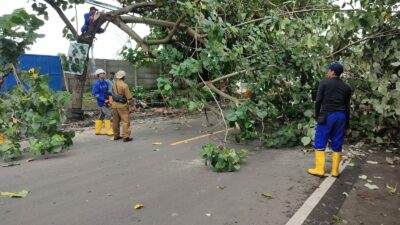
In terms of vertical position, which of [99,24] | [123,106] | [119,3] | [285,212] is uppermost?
[119,3]

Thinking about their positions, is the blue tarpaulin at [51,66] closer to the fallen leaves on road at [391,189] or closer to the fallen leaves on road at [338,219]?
the fallen leaves on road at [391,189]

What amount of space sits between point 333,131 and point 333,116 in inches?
10.8

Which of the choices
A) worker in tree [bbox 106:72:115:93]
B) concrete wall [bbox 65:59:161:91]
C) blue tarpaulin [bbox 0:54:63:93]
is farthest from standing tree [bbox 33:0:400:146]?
concrete wall [bbox 65:59:161:91]

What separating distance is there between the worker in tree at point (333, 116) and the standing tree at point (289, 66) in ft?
3.67

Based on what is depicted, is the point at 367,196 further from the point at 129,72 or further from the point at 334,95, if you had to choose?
the point at 129,72

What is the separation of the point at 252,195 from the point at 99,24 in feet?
27.9

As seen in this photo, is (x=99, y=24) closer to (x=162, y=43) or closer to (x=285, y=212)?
(x=162, y=43)

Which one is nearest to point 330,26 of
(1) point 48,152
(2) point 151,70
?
(1) point 48,152

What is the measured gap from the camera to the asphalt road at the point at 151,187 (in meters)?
4.70

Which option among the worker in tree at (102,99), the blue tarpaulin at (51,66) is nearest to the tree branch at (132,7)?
the worker in tree at (102,99)

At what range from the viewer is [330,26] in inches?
335

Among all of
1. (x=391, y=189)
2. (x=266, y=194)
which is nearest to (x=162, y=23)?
(x=266, y=194)

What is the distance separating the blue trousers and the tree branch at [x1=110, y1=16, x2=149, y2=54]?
616 cm

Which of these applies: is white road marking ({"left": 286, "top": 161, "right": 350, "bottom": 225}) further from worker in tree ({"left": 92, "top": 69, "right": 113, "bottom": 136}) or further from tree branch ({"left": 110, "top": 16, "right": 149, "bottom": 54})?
tree branch ({"left": 110, "top": 16, "right": 149, "bottom": 54})
